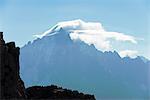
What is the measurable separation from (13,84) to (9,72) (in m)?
4.05

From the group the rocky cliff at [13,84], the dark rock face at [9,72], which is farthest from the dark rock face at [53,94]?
the dark rock face at [9,72]

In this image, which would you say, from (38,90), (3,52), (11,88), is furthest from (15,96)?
(38,90)

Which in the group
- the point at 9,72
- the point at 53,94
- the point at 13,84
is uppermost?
the point at 9,72

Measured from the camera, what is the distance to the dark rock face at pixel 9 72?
12581 cm

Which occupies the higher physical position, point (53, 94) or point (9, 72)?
point (9, 72)

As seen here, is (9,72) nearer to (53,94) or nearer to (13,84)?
(13,84)

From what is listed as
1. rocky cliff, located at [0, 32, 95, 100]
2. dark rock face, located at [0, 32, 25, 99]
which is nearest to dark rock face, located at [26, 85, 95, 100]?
rocky cliff, located at [0, 32, 95, 100]

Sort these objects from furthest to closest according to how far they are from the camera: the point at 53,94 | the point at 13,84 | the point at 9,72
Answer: the point at 53,94
the point at 9,72
the point at 13,84

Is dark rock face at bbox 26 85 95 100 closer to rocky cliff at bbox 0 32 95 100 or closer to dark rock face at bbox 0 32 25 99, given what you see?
rocky cliff at bbox 0 32 95 100

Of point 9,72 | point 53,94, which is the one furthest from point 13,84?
point 53,94

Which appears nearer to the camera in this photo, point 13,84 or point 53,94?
point 13,84

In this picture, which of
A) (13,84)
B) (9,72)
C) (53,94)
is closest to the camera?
(13,84)

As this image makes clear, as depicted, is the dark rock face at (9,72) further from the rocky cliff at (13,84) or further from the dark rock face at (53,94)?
the dark rock face at (53,94)

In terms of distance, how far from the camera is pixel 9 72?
131 m
